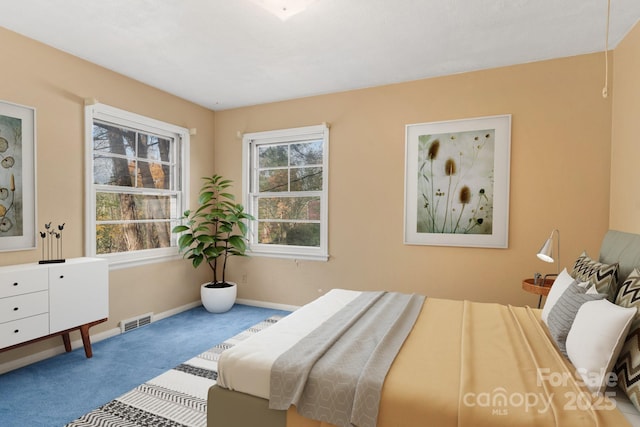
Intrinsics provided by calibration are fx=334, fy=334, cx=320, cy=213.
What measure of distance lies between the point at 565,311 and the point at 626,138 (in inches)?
73.5

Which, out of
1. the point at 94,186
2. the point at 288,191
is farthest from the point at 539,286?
the point at 94,186

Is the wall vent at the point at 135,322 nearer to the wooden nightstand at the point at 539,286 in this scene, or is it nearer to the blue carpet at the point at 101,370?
the blue carpet at the point at 101,370

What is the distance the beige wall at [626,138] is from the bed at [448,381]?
0.79m

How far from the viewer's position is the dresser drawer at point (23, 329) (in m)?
2.37

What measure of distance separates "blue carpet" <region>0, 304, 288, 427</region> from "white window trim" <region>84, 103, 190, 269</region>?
2.49 ft

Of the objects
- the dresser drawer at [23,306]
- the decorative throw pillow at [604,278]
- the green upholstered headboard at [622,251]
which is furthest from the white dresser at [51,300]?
the green upholstered headboard at [622,251]

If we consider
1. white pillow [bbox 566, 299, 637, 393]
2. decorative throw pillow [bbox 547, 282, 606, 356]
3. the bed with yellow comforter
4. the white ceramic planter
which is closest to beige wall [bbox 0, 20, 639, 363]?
the white ceramic planter

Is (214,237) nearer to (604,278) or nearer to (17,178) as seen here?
(17,178)

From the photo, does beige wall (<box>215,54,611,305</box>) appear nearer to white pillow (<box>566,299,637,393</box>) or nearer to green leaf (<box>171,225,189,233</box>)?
green leaf (<box>171,225,189,233</box>)

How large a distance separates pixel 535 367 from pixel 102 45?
3816 mm

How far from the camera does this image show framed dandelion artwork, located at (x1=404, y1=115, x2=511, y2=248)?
3.26 meters

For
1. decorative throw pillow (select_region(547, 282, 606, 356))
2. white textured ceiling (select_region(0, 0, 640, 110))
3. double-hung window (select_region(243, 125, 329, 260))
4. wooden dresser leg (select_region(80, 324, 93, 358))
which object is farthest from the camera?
double-hung window (select_region(243, 125, 329, 260))

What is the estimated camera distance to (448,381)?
1.36 meters

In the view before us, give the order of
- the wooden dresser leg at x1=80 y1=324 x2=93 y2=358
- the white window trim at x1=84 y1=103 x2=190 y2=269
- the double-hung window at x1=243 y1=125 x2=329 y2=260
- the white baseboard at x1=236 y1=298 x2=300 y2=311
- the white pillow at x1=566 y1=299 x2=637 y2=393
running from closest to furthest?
the white pillow at x1=566 y1=299 x2=637 y2=393 < the wooden dresser leg at x1=80 y1=324 x2=93 y2=358 < the white window trim at x1=84 y1=103 x2=190 y2=269 < the double-hung window at x1=243 y1=125 x2=329 y2=260 < the white baseboard at x1=236 y1=298 x2=300 y2=311
